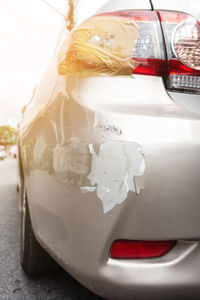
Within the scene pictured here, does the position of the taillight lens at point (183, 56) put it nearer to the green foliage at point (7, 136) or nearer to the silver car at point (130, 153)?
the silver car at point (130, 153)

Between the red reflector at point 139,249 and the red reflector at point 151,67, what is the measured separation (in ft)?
2.02

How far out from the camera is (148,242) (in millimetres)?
1059

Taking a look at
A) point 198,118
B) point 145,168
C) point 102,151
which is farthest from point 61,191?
point 198,118

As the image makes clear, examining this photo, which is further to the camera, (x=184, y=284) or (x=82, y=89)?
(x=82, y=89)

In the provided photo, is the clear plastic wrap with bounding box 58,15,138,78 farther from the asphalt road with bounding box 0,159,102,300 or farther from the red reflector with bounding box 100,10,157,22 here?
the asphalt road with bounding box 0,159,102,300

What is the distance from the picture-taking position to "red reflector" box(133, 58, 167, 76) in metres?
1.14

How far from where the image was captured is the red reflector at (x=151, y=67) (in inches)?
44.8

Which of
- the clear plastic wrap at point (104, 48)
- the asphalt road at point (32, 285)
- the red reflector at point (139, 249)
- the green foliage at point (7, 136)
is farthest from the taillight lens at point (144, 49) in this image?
the green foliage at point (7, 136)

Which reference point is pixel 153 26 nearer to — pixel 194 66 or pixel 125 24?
pixel 125 24

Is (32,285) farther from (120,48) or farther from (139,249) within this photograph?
(120,48)

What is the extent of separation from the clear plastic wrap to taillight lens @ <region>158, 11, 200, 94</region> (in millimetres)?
133

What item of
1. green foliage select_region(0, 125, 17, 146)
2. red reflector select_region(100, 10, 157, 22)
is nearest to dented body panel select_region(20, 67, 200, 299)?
red reflector select_region(100, 10, 157, 22)

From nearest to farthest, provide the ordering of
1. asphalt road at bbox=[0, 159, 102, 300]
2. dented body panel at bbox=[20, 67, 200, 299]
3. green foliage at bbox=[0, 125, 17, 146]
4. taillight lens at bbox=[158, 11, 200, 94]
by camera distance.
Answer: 1. dented body panel at bbox=[20, 67, 200, 299]
2. taillight lens at bbox=[158, 11, 200, 94]
3. asphalt road at bbox=[0, 159, 102, 300]
4. green foliage at bbox=[0, 125, 17, 146]

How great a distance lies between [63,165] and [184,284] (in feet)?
1.97
